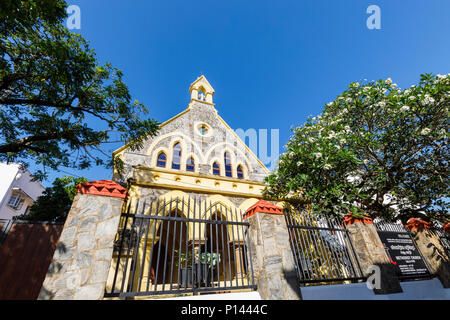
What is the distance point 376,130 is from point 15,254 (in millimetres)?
13705

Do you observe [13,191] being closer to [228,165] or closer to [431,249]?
[228,165]

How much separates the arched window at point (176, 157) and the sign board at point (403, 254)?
9.19 m

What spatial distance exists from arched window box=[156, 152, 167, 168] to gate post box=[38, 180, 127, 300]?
5.99 m

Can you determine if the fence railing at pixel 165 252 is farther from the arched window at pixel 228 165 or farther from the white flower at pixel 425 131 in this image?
the white flower at pixel 425 131

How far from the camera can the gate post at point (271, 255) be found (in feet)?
13.8

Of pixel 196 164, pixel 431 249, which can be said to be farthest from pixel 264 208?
pixel 431 249

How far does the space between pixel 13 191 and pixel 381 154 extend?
26.6 meters

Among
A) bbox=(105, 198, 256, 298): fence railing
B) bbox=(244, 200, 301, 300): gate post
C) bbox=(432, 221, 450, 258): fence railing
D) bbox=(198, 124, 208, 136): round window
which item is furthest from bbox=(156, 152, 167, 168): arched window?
bbox=(432, 221, 450, 258): fence railing

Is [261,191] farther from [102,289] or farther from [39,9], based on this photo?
[39,9]

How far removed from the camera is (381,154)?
832 centimetres

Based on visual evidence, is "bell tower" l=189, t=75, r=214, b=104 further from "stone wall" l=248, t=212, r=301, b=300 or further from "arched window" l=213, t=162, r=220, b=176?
"stone wall" l=248, t=212, r=301, b=300

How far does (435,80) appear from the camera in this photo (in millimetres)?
6703

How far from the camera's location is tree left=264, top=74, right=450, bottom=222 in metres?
6.84
